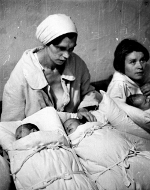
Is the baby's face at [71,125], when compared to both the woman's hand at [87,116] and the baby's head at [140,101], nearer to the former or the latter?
the woman's hand at [87,116]

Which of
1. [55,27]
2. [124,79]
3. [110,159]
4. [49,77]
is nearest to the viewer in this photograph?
[110,159]

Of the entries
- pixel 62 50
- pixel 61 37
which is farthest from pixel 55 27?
pixel 62 50

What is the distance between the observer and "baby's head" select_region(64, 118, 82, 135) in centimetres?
214

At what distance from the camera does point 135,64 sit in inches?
114

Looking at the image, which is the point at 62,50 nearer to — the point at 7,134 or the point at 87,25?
the point at 7,134

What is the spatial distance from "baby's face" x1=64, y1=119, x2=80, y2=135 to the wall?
105 cm

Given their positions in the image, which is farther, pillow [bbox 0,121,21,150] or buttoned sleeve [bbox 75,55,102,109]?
buttoned sleeve [bbox 75,55,102,109]

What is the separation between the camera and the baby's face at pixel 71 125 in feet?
7.02

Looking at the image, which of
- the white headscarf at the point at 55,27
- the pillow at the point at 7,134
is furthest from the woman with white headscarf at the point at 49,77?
the pillow at the point at 7,134

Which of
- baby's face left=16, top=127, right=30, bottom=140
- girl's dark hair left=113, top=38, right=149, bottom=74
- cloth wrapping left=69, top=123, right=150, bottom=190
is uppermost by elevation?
girl's dark hair left=113, top=38, right=149, bottom=74

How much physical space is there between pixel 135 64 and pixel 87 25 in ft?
2.64

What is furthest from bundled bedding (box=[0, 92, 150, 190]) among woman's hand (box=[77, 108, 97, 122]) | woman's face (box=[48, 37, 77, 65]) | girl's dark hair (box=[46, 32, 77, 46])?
girl's dark hair (box=[46, 32, 77, 46])

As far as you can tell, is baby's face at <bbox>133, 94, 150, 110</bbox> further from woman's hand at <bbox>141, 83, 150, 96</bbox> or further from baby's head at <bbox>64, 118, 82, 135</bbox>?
baby's head at <bbox>64, 118, 82, 135</bbox>

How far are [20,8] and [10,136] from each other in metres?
1.39
